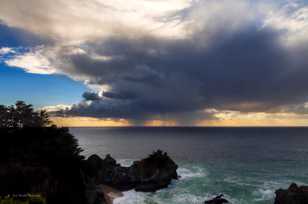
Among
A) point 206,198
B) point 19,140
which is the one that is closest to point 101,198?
point 19,140

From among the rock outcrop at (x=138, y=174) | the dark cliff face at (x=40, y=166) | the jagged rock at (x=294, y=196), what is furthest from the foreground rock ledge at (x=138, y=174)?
the jagged rock at (x=294, y=196)

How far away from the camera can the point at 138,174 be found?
67.6 metres

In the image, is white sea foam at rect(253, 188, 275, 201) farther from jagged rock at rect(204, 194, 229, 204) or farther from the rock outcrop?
the rock outcrop

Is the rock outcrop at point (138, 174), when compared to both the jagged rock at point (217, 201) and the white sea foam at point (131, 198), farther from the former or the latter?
the jagged rock at point (217, 201)

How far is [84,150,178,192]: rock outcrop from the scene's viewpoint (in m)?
64.3

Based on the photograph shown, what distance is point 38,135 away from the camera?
166ft

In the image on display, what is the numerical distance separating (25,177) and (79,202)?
31.2 ft

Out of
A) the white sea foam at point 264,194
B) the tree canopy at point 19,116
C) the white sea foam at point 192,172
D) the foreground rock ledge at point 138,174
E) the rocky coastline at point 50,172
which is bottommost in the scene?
the white sea foam at point 192,172

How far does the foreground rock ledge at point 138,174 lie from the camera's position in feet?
211

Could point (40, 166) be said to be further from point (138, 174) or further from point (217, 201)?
point (217, 201)

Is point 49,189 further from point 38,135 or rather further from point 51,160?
point 38,135

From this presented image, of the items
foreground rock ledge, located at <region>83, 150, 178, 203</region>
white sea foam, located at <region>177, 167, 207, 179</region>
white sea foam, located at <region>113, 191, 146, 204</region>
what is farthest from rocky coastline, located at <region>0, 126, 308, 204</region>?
white sea foam, located at <region>177, 167, 207, 179</region>

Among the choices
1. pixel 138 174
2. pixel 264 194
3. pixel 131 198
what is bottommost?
pixel 131 198

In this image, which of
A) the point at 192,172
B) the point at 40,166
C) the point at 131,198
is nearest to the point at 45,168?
the point at 40,166
